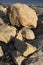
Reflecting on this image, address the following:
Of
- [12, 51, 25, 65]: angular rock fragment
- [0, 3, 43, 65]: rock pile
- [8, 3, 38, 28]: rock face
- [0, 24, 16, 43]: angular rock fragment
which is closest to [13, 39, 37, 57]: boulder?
[0, 3, 43, 65]: rock pile

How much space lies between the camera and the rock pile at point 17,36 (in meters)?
7.02

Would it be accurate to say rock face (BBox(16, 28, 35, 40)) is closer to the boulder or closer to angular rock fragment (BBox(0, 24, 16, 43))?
angular rock fragment (BBox(0, 24, 16, 43))

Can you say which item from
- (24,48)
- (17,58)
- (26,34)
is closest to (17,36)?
(26,34)

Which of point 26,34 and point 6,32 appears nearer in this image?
point 6,32

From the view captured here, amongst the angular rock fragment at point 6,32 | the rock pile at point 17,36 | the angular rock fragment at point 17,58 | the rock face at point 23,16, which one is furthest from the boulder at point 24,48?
the rock face at point 23,16

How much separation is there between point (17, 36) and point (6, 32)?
0.32 meters

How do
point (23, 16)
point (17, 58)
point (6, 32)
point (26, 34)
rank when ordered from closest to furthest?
point (17, 58) < point (6, 32) < point (26, 34) < point (23, 16)

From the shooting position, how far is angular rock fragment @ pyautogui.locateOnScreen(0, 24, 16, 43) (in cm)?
748

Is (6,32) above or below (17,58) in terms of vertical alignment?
above

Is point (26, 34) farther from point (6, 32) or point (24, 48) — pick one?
point (24, 48)

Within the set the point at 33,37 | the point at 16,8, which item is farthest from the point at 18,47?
the point at 16,8

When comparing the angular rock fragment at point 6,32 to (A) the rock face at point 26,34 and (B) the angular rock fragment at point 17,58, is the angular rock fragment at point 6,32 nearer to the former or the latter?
(A) the rock face at point 26,34

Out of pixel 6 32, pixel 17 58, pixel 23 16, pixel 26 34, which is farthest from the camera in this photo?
pixel 23 16

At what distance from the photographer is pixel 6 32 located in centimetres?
756
